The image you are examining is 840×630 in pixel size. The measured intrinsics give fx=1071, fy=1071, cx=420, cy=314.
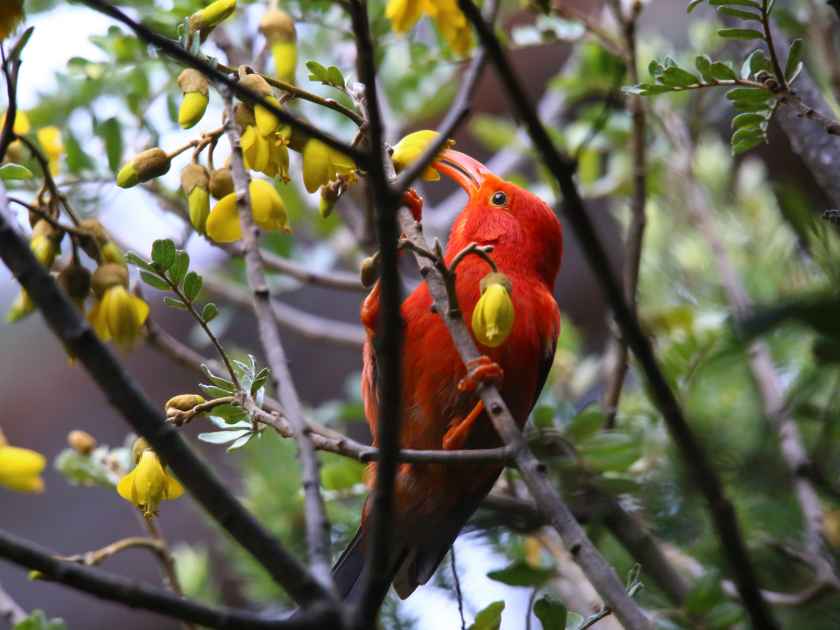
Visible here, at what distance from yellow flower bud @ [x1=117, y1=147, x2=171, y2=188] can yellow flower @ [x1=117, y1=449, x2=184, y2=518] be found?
17.7 inches

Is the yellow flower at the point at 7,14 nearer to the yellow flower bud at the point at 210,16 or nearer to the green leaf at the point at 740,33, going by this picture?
the yellow flower bud at the point at 210,16

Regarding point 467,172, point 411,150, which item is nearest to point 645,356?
point 411,150

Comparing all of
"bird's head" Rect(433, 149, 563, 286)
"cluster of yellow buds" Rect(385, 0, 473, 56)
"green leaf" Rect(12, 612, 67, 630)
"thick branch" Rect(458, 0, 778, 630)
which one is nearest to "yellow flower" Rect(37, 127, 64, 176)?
"cluster of yellow buds" Rect(385, 0, 473, 56)

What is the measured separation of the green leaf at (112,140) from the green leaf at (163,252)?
36.5 inches

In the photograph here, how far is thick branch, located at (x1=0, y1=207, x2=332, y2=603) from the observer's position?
3.86 ft

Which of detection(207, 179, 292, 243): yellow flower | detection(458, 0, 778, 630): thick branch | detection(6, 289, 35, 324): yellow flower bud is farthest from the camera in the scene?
detection(6, 289, 35, 324): yellow flower bud

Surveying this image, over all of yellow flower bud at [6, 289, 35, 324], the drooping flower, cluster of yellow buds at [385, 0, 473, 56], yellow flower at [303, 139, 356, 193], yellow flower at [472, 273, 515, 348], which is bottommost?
yellow flower at [472, 273, 515, 348]

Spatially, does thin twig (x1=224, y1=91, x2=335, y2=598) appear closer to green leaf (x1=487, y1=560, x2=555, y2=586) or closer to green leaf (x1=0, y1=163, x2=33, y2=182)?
green leaf (x1=0, y1=163, x2=33, y2=182)

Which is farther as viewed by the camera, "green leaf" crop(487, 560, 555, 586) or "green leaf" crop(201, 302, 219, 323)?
"green leaf" crop(487, 560, 555, 586)

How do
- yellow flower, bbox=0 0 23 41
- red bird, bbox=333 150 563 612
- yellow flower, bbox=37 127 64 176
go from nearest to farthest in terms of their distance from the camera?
yellow flower, bbox=0 0 23 41 → yellow flower, bbox=37 127 64 176 → red bird, bbox=333 150 563 612

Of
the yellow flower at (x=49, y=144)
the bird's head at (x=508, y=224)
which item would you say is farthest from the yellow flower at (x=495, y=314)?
the yellow flower at (x=49, y=144)

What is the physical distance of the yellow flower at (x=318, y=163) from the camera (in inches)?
68.0

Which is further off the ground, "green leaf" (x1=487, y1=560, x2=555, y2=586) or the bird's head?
the bird's head

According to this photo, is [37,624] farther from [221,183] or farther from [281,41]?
[281,41]
